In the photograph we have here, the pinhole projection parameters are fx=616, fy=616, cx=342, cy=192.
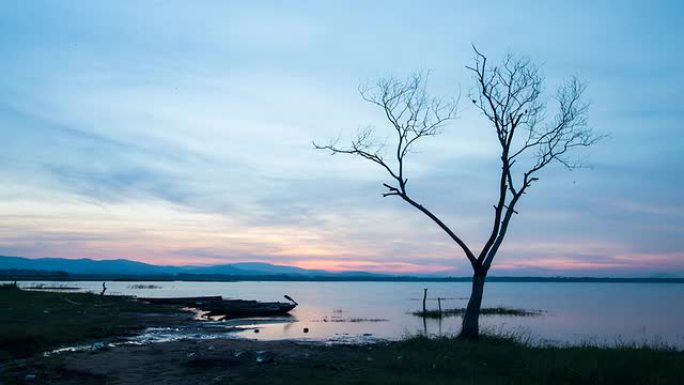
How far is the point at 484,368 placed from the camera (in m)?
16.5

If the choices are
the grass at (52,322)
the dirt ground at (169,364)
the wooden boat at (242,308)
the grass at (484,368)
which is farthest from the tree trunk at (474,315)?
the wooden boat at (242,308)

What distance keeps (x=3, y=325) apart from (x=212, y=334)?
9.41 m

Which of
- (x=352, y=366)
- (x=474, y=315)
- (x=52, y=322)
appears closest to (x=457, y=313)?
(x=474, y=315)

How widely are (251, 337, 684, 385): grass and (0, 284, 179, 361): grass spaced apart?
10.1m

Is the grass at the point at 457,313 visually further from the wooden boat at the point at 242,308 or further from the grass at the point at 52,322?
the grass at the point at 52,322

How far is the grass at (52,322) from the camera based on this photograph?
854 inches

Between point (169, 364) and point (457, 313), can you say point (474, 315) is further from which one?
point (457, 313)

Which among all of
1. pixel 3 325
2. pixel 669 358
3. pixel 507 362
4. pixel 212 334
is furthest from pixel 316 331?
pixel 669 358

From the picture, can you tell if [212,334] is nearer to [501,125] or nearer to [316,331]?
[316,331]

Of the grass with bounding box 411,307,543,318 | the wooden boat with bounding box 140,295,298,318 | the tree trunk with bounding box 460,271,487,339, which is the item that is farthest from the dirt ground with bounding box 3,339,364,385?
the grass with bounding box 411,307,543,318

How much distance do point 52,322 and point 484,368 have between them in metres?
21.9

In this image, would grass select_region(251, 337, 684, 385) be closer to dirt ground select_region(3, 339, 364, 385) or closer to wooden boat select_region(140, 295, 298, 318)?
dirt ground select_region(3, 339, 364, 385)

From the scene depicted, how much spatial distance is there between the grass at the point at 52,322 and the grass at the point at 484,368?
10.1 meters

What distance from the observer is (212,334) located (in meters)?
30.9
